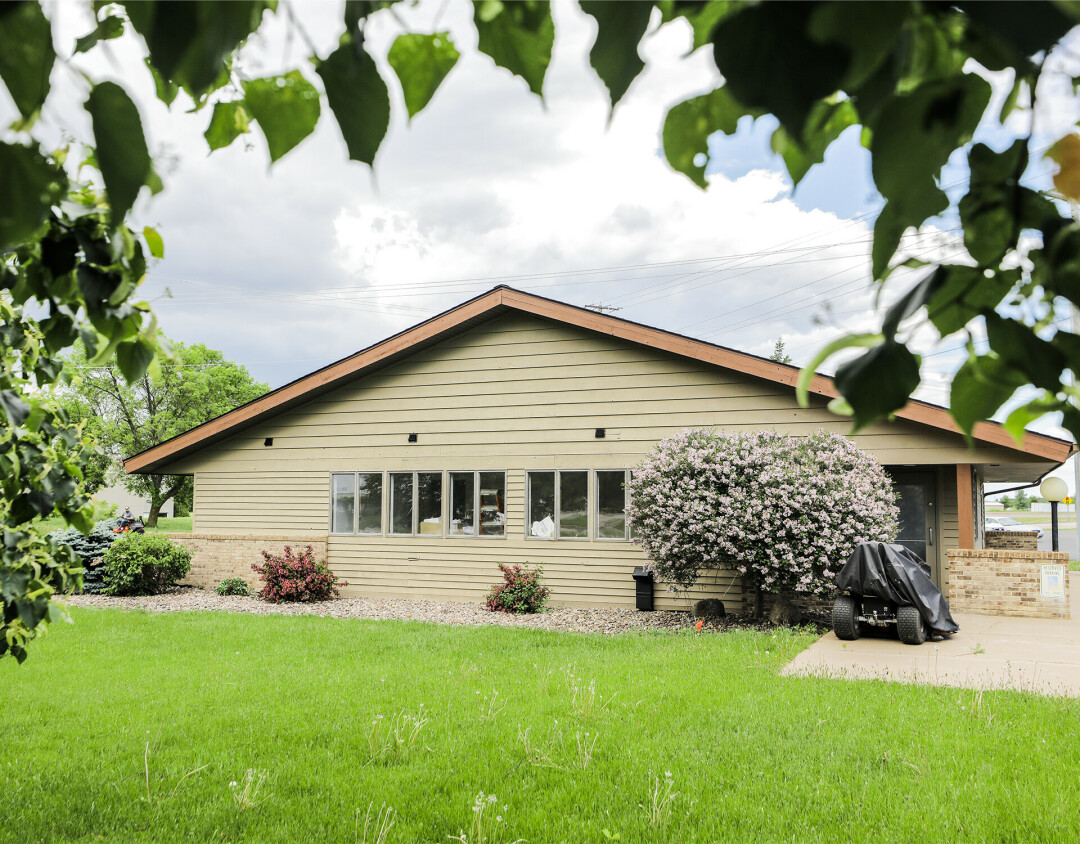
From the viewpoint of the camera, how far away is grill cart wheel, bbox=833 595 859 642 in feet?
29.1

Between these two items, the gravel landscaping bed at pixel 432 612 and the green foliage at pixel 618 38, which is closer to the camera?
the green foliage at pixel 618 38

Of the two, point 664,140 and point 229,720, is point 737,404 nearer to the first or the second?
point 229,720

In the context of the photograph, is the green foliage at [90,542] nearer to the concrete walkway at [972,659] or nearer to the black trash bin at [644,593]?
the black trash bin at [644,593]

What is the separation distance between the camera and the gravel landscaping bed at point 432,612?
10.9 m

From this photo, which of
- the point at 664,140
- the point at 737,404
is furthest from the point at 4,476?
the point at 737,404

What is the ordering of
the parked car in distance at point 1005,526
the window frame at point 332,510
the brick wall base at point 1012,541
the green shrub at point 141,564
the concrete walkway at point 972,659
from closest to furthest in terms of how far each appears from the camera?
1. the concrete walkway at point 972,659
2. the green shrub at point 141,564
3. the window frame at point 332,510
4. the brick wall base at point 1012,541
5. the parked car in distance at point 1005,526

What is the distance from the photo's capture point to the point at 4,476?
276 cm

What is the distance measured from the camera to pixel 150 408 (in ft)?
149

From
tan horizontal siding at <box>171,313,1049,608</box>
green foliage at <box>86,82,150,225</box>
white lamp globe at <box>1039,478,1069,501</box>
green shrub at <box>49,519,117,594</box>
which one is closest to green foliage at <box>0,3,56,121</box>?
green foliage at <box>86,82,150,225</box>

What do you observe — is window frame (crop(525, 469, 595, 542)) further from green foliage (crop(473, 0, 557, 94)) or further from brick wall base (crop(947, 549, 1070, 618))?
green foliage (crop(473, 0, 557, 94))

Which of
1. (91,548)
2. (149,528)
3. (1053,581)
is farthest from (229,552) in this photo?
(149,528)

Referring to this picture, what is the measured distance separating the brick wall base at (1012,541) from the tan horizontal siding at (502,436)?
9.10 meters

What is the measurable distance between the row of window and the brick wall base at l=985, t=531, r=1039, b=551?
12.0 m

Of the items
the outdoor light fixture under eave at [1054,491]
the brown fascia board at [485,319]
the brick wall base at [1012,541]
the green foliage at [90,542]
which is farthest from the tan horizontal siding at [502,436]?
the brick wall base at [1012,541]
